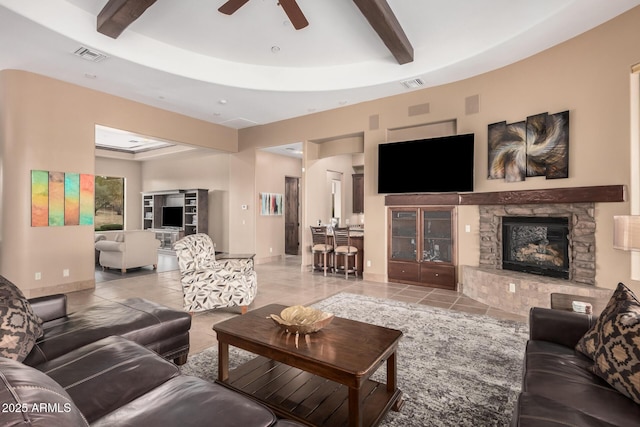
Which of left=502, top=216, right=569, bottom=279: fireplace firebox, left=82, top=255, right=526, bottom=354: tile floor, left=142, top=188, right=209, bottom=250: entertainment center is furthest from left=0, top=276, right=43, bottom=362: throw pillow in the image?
left=142, top=188, right=209, bottom=250: entertainment center

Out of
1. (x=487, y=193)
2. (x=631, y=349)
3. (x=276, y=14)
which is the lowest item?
(x=631, y=349)

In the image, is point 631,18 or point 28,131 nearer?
point 631,18

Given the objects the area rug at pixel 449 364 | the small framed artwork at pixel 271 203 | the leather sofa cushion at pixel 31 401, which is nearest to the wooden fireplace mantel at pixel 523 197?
the area rug at pixel 449 364

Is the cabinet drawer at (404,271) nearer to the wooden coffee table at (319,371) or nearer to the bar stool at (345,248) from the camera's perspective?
the bar stool at (345,248)

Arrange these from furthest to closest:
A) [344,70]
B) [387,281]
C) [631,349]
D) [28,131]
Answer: [387,281] < [344,70] < [28,131] < [631,349]

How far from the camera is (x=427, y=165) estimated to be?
556 centimetres

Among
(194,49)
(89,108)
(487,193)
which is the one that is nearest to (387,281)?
(487,193)

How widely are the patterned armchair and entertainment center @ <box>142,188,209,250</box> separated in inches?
225

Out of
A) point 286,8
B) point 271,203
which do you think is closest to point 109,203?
point 271,203

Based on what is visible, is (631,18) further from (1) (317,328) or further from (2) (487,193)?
(1) (317,328)

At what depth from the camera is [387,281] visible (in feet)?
20.0

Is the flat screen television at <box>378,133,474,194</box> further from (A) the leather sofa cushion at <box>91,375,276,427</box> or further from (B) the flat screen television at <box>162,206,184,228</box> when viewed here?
(B) the flat screen television at <box>162,206,184,228</box>

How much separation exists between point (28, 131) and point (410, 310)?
6.33 m

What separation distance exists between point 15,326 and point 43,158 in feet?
14.7
